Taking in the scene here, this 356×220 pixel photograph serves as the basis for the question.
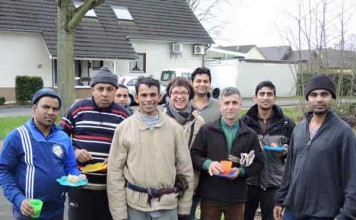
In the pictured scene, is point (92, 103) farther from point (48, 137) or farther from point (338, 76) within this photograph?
point (338, 76)

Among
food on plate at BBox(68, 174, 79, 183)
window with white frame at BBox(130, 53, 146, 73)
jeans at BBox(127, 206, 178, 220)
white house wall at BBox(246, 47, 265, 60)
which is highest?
white house wall at BBox(246, 47, 265, 60)

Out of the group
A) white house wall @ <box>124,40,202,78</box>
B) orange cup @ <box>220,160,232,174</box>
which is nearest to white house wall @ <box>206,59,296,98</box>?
white house wall @ <box>124,40,202,78</box>

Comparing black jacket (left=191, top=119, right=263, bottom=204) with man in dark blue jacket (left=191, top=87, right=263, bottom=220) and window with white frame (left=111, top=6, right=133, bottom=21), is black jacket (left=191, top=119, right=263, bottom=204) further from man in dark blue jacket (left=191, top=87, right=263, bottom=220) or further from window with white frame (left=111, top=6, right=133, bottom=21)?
window with white frame (left=111, top=6, right=133, bottom=21)

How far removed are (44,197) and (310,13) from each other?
311 inches

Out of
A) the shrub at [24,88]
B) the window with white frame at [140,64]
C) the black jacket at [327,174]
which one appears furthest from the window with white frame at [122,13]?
the black jacket at [327,174]

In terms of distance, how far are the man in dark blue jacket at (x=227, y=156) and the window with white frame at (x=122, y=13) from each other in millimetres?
26376

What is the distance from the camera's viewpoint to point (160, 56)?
3100 cm

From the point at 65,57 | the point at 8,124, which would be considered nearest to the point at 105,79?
the point at 65,57

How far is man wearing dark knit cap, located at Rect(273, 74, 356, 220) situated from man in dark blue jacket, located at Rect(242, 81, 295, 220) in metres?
0.77

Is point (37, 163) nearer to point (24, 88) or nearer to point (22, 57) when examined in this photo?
point (24, 88)

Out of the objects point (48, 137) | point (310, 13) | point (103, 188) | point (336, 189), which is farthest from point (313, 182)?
point (310, 13)

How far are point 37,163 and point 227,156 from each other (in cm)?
166

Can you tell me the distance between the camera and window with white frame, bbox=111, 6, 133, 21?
2967cm

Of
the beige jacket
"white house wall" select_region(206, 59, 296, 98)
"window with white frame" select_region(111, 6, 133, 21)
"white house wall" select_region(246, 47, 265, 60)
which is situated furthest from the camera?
"white house wall" select_region(246, 47, 265, 60)
